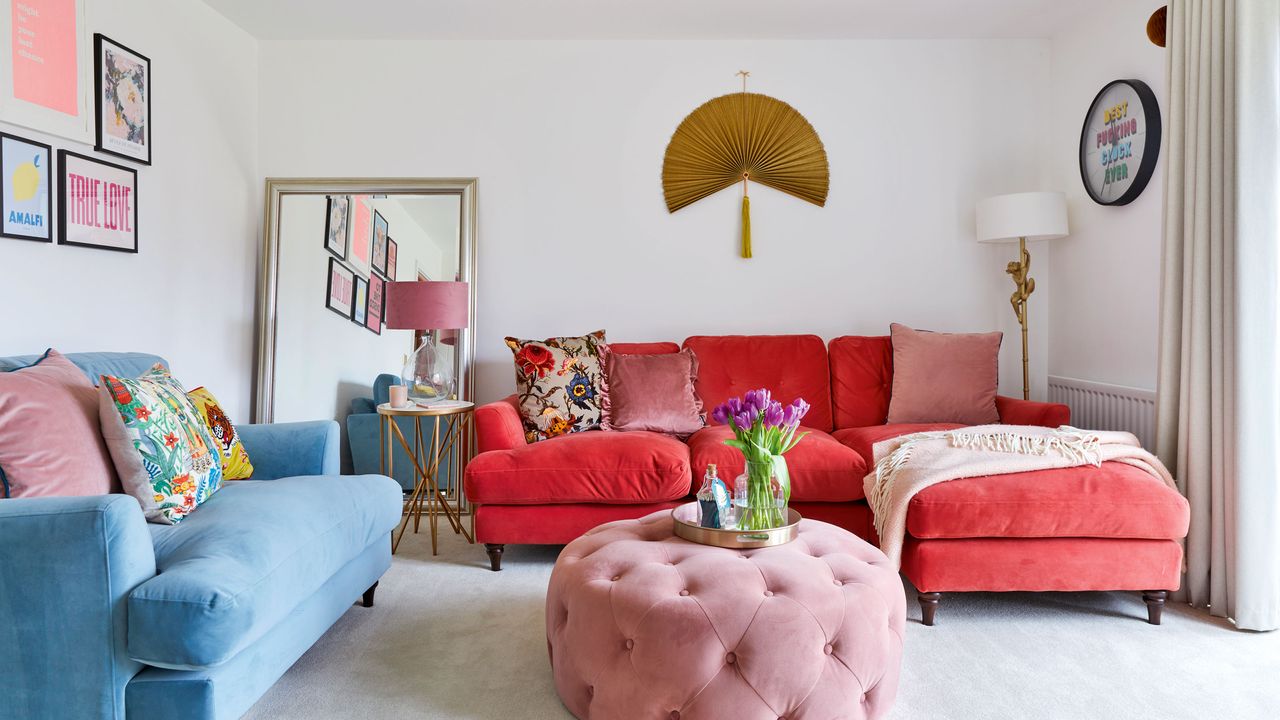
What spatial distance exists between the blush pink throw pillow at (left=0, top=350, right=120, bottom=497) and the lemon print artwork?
0.89 metres

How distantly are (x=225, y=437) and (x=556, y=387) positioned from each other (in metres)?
1.39

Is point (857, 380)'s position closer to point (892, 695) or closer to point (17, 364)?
point (892, 695)

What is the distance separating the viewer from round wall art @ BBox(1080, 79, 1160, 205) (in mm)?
3445

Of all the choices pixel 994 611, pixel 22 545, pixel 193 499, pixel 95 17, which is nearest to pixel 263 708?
pixel 193 499

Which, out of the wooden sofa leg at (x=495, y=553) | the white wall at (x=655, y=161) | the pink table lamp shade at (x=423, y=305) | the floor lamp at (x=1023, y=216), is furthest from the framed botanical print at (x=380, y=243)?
the floor lamp at (x=1023, y=216)

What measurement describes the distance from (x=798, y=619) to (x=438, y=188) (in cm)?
322

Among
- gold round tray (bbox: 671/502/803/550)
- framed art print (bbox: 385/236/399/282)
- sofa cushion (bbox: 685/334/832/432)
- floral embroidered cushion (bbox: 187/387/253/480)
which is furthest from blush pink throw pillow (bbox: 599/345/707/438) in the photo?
floral embroidered cushion (bbox: 187/387/253/480)

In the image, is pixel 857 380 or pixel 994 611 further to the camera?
pixel 857 380

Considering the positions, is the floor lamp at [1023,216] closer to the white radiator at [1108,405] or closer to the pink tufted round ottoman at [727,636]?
the white radiator at [1108,405]

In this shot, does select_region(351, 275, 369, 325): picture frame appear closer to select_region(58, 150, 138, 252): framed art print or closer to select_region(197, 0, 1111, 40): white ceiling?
select_region(58, 150, 138, 252): framed art print

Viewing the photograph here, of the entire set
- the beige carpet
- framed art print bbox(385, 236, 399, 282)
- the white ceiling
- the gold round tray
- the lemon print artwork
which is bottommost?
the beige carpet

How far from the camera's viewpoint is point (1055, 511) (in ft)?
8.46

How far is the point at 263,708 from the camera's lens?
2.03 m

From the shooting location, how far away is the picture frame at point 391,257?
162 inches
